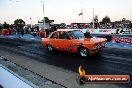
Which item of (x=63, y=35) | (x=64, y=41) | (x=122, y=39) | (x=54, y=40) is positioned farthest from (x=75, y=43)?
(x=122, y=39)

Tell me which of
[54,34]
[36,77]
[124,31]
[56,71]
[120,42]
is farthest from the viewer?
[124,31]

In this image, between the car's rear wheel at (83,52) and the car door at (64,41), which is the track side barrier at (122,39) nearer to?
the car door at (64,41)

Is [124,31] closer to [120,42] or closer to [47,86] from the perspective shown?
[120,42]

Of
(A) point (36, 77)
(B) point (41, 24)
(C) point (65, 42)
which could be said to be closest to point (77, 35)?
(C) point (65, 42)

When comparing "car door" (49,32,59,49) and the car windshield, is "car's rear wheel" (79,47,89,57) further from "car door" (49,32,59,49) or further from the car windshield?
"car door" (49,32,59,49)

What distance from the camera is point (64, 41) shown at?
13.7 metres

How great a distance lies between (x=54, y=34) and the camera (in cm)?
1477

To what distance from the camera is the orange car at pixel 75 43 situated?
12.2m

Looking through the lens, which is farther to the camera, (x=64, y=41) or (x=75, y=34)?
(x=64, y=41)

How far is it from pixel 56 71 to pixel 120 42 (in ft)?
38.0

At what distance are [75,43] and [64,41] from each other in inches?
42.2

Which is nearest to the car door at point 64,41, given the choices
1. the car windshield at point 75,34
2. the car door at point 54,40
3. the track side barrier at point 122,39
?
the car windshield at point 75,34

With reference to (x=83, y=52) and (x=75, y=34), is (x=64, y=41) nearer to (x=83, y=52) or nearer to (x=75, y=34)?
(x=75, y=34)

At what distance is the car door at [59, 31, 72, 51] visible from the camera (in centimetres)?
1342
